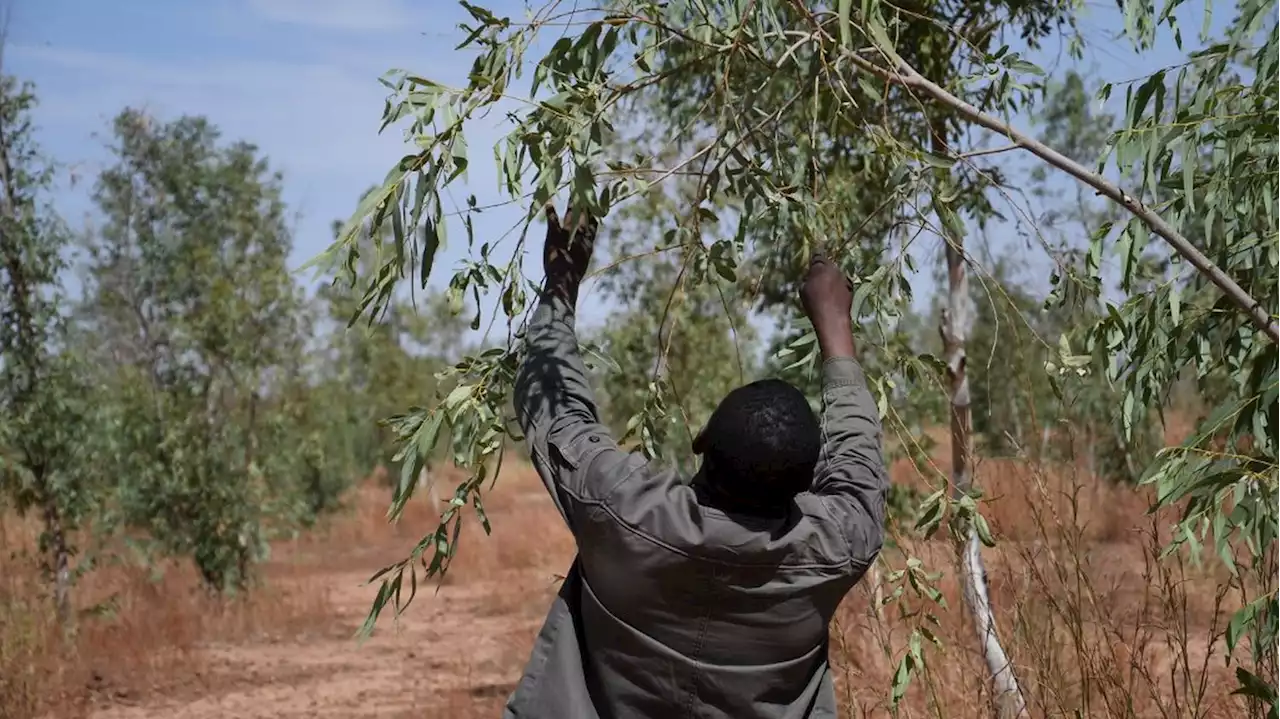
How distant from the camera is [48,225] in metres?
8.95

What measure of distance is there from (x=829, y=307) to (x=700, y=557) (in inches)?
26.6

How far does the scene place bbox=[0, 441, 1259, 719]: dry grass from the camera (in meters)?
4.27

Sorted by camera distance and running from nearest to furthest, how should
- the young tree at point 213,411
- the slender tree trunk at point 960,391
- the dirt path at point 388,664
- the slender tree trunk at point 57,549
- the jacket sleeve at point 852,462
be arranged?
the jacket sleeve at point 852,462
the slender tree trunk at point 960,391
the dirt path at point 388,664
the slender tree trunk at point 57,549
the young tree at point 213,411

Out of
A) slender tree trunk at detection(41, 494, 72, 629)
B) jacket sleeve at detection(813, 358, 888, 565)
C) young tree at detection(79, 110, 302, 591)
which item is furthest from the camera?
young tree at detection(79, 110, 302, 591)

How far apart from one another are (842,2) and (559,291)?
71cm

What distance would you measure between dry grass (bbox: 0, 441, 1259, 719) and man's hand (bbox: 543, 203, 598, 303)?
44.1 inches

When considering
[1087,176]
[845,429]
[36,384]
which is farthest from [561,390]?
[36,384]

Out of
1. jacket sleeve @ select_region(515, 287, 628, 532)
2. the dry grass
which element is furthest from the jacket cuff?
the dry grass

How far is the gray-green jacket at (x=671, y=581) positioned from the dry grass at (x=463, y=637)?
3.07 ft

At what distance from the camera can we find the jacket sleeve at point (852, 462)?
79.8 inches

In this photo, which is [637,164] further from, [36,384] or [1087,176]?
[36,384]

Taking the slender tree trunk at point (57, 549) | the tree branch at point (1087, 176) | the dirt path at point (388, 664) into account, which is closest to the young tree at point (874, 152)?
the tree branch at point (1087, 176)

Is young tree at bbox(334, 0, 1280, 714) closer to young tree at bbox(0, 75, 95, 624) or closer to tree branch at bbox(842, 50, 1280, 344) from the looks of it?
tree branch at bbox(842, 50, 1280, 344)

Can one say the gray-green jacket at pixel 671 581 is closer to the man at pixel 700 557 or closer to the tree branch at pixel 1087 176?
the man at pixel 700 557
